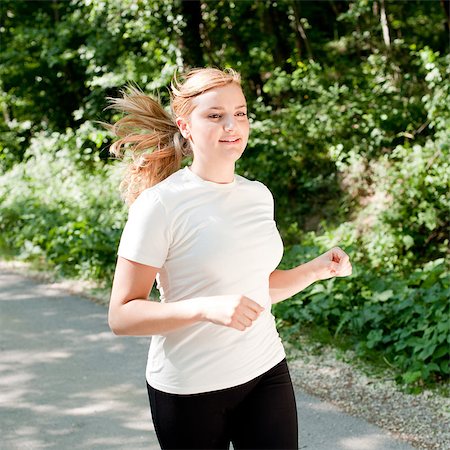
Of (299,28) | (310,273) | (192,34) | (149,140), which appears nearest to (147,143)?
(149,140)

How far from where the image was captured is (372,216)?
27.7 ft

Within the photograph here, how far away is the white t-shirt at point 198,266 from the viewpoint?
2.13 metres

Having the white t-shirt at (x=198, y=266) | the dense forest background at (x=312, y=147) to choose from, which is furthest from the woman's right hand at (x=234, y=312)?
the dense forest background at (x=312, y=147)

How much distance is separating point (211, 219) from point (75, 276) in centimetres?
609

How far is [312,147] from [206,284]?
7398mm

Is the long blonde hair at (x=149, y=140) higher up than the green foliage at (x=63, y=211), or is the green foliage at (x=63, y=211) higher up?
the long blonde hair at (x=149, y=140)

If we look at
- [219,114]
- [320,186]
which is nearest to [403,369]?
[219,114]

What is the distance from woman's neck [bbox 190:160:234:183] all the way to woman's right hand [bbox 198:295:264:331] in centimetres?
50

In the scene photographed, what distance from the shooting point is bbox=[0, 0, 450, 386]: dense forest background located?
5734 millimetres

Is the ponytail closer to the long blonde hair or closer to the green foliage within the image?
the long blonde hair

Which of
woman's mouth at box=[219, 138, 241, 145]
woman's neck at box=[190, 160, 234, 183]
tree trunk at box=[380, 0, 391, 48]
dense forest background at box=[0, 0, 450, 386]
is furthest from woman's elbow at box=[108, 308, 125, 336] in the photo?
tree trunk at box=[380, 0, 391, 48]

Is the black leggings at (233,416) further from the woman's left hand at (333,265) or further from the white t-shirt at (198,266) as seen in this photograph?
the woman's left hand at (333,265)

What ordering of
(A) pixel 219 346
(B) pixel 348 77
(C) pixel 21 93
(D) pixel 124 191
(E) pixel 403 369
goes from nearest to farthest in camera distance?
(A) pixel 219 346 → (D) pixel 124 191 → (E) pixel 403 369 → (B) pixel 348 77 → (C) pixel 21 93

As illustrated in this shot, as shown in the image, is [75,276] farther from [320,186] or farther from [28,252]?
[320,186]
